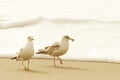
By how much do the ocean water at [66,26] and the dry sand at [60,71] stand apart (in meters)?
0.31

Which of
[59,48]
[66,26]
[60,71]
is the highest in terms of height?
[66,26]

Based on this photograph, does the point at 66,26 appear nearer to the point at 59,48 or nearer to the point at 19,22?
the point at 19,22

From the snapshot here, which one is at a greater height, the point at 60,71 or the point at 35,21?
the point at 35,21

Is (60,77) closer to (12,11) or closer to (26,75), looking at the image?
(26,75)

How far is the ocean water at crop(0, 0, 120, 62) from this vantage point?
6727 millimetres

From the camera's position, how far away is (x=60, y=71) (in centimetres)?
545

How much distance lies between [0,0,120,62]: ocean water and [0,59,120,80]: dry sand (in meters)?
0.31

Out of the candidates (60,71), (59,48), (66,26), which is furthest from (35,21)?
A: (60,71)

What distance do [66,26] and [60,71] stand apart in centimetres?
282

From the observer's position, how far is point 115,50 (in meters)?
6.55

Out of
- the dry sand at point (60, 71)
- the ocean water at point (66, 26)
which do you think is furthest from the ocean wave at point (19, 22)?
the dry sand at point (60, 71)

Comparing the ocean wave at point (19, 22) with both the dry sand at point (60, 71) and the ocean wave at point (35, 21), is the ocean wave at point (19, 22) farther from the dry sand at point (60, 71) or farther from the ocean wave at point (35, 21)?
the dry sand at point (60, 71)

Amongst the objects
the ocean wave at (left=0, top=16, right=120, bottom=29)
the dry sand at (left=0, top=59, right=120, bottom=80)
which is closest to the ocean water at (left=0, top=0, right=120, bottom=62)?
the ocean wave at (left=0, top=16, right=120, bottom=29)

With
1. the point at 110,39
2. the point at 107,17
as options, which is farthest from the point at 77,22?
the point at 110,39
